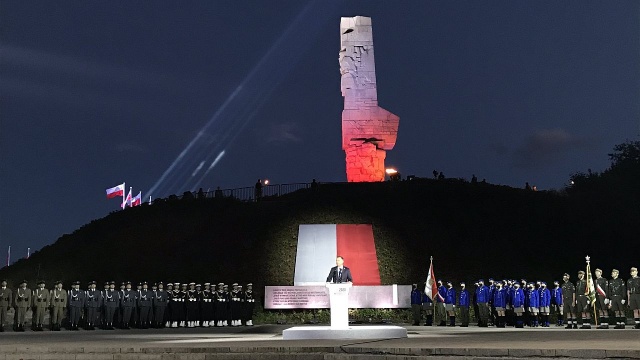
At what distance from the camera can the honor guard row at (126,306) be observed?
995 inches

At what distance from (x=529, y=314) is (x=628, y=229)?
1681 cm

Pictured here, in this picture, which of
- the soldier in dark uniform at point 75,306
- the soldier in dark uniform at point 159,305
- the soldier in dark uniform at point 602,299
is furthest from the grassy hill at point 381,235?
the soldier in dark uniform at point 602,299

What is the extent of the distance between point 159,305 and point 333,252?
33.1 ft

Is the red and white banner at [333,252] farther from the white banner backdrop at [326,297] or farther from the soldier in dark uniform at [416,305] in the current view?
the soldier in dark uniform at [416,305]

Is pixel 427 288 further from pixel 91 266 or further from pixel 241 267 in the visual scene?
pixel 91 266

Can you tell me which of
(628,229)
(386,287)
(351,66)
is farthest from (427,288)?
(351,66)

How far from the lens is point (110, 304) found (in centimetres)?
2641

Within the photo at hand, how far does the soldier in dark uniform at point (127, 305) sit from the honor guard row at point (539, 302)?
11.0m

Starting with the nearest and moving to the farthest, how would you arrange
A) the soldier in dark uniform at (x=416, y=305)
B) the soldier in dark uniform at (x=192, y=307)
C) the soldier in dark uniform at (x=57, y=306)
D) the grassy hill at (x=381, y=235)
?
the soldier in dark uniform at (x=57, y=306) → the soldier in dark uniform at (x=192, y=307) → the soldier in dark uniform at (x=416, y=305) → the grassy hill at (x=381, y=235)

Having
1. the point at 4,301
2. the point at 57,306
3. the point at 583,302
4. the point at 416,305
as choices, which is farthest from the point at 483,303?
the point at 4,301

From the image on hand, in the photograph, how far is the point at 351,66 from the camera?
153ft

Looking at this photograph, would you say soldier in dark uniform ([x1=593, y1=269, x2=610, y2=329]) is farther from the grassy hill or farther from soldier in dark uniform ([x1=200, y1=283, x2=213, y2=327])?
soldier in dark uniform ([x1=200, y1=283, x2=213, y2=327])

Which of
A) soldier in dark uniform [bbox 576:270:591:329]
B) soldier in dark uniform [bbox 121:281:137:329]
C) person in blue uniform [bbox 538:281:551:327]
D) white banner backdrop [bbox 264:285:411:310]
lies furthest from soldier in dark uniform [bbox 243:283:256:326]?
soldier in dark uniform [bbox 576:270:591:329]

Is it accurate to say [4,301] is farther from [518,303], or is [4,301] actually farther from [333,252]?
[518,303]
